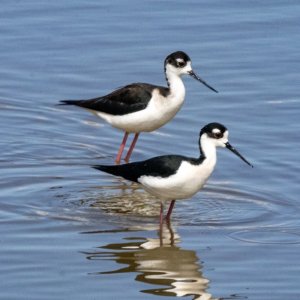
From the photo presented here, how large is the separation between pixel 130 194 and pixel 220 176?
0.86m

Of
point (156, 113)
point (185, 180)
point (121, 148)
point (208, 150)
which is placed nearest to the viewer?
point (185, 180)

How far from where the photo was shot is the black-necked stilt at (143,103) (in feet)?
41.0

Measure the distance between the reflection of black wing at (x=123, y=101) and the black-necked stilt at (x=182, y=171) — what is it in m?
1.97

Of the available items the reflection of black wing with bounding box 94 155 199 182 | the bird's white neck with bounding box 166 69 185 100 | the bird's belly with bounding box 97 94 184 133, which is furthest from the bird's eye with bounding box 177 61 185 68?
the reflection of black wing with bounding box 94 155 199 182

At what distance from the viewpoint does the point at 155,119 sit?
41.0 ft

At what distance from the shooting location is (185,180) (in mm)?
10227

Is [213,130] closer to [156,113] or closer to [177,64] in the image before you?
[156,113]

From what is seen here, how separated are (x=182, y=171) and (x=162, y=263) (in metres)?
1.00

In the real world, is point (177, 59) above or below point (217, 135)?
above

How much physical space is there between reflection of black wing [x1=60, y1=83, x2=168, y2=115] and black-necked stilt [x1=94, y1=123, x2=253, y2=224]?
77.4 inches

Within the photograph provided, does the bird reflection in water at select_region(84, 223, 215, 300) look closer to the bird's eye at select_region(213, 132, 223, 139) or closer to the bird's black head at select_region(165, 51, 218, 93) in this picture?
the bird's eye at select_region(213, 132, 223, 139)

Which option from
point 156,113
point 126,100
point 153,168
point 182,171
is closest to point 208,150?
point 182,171

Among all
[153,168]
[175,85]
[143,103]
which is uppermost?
[175,85]

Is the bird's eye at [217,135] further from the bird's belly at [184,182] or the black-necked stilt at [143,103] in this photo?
the black-necked stilt at [143,103]
